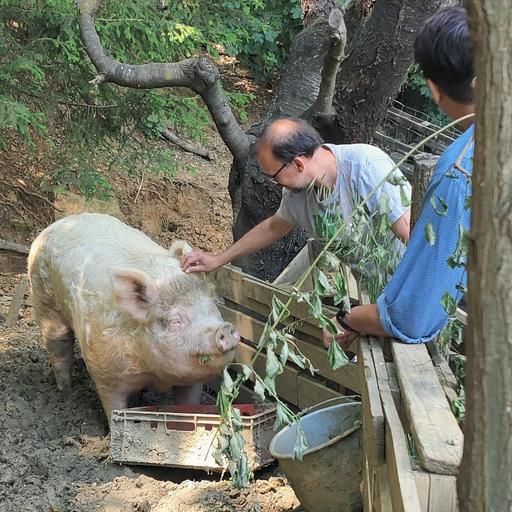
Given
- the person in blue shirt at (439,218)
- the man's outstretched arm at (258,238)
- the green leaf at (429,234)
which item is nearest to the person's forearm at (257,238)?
the man's outstretched arm at (258,238)

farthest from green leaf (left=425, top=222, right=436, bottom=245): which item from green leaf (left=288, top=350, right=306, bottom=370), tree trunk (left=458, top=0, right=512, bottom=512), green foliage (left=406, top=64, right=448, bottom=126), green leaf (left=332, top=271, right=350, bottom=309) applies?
green foliage (left=406, top=64, right=448, bottom=126)

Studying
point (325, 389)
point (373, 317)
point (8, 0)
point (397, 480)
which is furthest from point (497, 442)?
point (8, 0)

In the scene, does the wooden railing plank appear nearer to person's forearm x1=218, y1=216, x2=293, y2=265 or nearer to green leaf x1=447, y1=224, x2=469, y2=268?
green leaf x1=447, y1=224, x2=469, y2=268

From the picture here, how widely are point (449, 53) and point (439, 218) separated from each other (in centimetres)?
56

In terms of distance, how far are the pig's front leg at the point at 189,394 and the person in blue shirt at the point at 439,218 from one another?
2.48 metres

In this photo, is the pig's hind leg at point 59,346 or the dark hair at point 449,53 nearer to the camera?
the dark hair at point 449,53

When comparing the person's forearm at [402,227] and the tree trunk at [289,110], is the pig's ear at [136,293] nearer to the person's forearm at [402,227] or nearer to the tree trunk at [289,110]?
the tree trunk at [289,110]

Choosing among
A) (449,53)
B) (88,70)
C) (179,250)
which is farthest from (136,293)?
(88,70)

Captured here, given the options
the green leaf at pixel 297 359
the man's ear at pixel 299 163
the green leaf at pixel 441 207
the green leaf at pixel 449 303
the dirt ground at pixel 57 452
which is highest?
the green leaf at pixel 441 207

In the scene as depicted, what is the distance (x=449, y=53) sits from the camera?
8.13 ft

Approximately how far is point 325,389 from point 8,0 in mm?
4242

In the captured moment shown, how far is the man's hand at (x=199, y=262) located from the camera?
15.3 ft

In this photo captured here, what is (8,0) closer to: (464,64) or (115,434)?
(115,434)

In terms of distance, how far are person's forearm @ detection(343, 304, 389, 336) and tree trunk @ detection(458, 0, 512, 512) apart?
1673 millimetres
